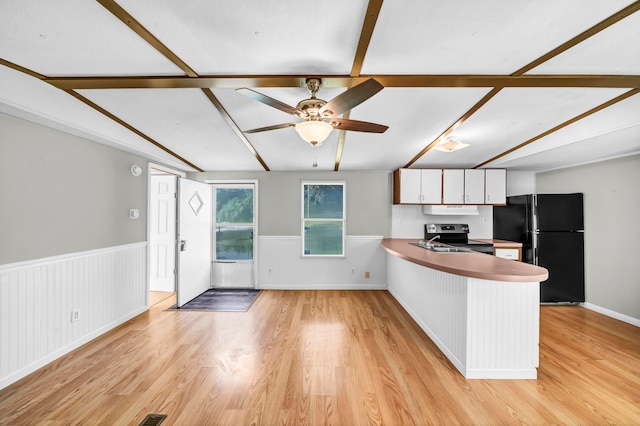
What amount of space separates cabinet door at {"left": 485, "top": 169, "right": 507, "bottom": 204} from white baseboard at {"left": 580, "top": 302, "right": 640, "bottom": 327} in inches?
71.9

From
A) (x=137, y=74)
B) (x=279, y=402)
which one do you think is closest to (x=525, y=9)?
(x=137, y=74)

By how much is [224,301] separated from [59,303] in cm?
193

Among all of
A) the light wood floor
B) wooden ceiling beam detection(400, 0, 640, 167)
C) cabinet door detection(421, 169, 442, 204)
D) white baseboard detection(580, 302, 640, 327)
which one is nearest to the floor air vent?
the light wood floor

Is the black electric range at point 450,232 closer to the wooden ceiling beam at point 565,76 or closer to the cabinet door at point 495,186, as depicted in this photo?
the cabinet door at point 495,186

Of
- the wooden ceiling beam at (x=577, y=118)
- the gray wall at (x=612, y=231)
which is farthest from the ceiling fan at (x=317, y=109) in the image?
the gray wall at (x=612, y=231)

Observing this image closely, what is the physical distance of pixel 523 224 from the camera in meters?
4.08

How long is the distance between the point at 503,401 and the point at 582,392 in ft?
2.25

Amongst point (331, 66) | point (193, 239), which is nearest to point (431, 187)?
point (331, 66)

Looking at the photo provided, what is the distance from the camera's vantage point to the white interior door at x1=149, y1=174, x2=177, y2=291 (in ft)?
14.6

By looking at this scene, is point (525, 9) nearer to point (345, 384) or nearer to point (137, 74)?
point (137, 74)

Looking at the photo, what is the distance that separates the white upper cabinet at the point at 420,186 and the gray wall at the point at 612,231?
195 centimetres

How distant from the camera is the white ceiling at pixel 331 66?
4.56 feet

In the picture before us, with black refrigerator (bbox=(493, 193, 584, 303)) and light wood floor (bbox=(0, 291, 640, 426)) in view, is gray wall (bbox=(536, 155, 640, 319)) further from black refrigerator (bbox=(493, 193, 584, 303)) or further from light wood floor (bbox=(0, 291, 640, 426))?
light wood floor (bbox=(0, 291, 640, 426))

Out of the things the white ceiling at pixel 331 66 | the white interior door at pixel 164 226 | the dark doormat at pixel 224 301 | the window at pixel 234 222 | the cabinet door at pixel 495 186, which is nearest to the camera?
the white ceiling at pixel 331 66
